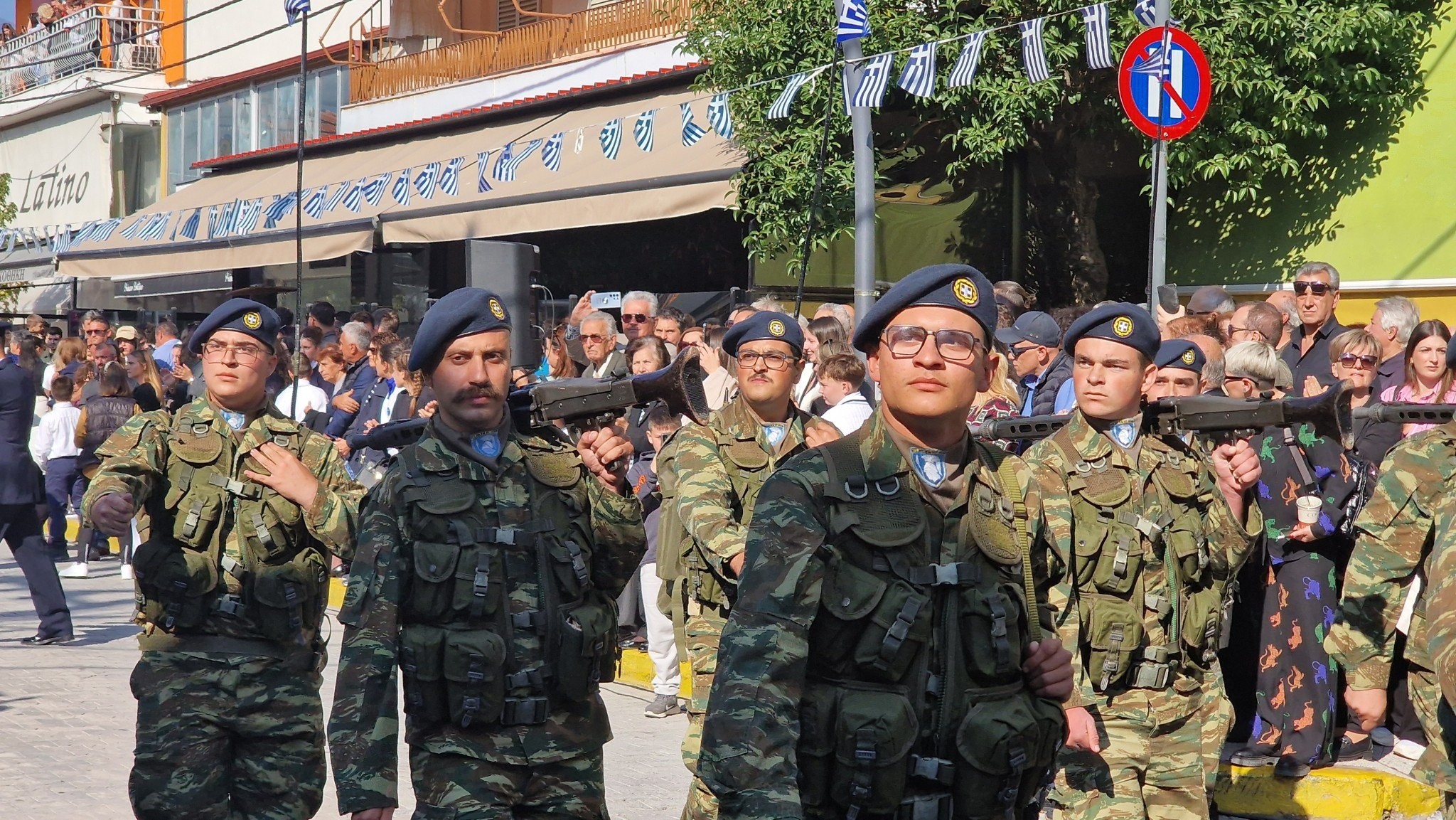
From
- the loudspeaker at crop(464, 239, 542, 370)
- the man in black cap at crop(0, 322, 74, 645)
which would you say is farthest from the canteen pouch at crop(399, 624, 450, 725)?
the man in black cap at crop(0, 322, 74, 645)

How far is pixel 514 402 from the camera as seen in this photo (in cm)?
475

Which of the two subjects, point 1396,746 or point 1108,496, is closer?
point 1108,496

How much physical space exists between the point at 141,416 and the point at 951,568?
3.53 meters

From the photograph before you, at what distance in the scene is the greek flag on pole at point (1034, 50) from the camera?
11.3 metres

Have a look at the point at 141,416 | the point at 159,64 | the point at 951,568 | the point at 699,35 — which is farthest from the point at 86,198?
the point at 951,568

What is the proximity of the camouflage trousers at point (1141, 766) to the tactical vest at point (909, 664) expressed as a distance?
6.50ft

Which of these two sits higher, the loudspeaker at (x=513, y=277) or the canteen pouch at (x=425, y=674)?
the loudspeaker at (x=513, y=277)

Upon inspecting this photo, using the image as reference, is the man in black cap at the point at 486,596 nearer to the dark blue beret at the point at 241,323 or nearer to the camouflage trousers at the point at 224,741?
the camouflage trousers at the point at 224,741

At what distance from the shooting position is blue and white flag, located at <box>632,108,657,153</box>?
1605cm

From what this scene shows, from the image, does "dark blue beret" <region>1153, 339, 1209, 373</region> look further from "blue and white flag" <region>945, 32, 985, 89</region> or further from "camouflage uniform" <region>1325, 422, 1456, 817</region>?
"blue and white flag" <region>945, 32, 985, 89</region>

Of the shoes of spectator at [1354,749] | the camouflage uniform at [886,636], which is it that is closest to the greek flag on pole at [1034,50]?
the shoes of spectator at [1354,749]

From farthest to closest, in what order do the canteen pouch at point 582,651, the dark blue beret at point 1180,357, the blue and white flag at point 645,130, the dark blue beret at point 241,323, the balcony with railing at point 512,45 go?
the balcony with railing at point 512,45, the blue and white flag at point 645,130, the dark blue beret at point 1180,357, the dark blue beret at point 241,323, the canteen pouch at point 582,651

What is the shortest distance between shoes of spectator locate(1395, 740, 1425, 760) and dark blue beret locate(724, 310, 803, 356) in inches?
135

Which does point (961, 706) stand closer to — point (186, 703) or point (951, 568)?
point (951, 568)
